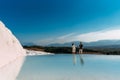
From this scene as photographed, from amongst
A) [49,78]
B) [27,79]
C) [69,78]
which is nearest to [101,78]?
[69,78]

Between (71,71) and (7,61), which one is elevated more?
(7,61)

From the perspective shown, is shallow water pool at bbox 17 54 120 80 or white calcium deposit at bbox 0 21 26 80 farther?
white calcium deposit at bbox 0 21 26 80

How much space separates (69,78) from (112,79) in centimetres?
220

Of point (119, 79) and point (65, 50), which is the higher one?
point (65, 50)

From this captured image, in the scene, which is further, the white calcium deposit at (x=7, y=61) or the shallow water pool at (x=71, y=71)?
the white calcium deposit at (x=7, y=61)

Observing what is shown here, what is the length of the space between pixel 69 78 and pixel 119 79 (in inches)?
99.9

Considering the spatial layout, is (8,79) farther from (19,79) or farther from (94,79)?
(94,79)

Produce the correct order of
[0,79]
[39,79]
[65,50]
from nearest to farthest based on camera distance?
1. [0,79]
2. [39,79]
3. [65,50]

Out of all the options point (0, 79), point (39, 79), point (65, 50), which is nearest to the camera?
point (0, 79)

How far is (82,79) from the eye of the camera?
1138 cm

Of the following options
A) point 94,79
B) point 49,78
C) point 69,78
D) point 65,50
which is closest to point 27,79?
point 49,78

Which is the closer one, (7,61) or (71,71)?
(71,71)

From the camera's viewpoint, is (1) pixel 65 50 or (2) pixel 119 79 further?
(1) pixel 65 50

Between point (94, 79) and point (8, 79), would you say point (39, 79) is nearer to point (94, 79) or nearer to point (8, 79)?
point (8, 79)
